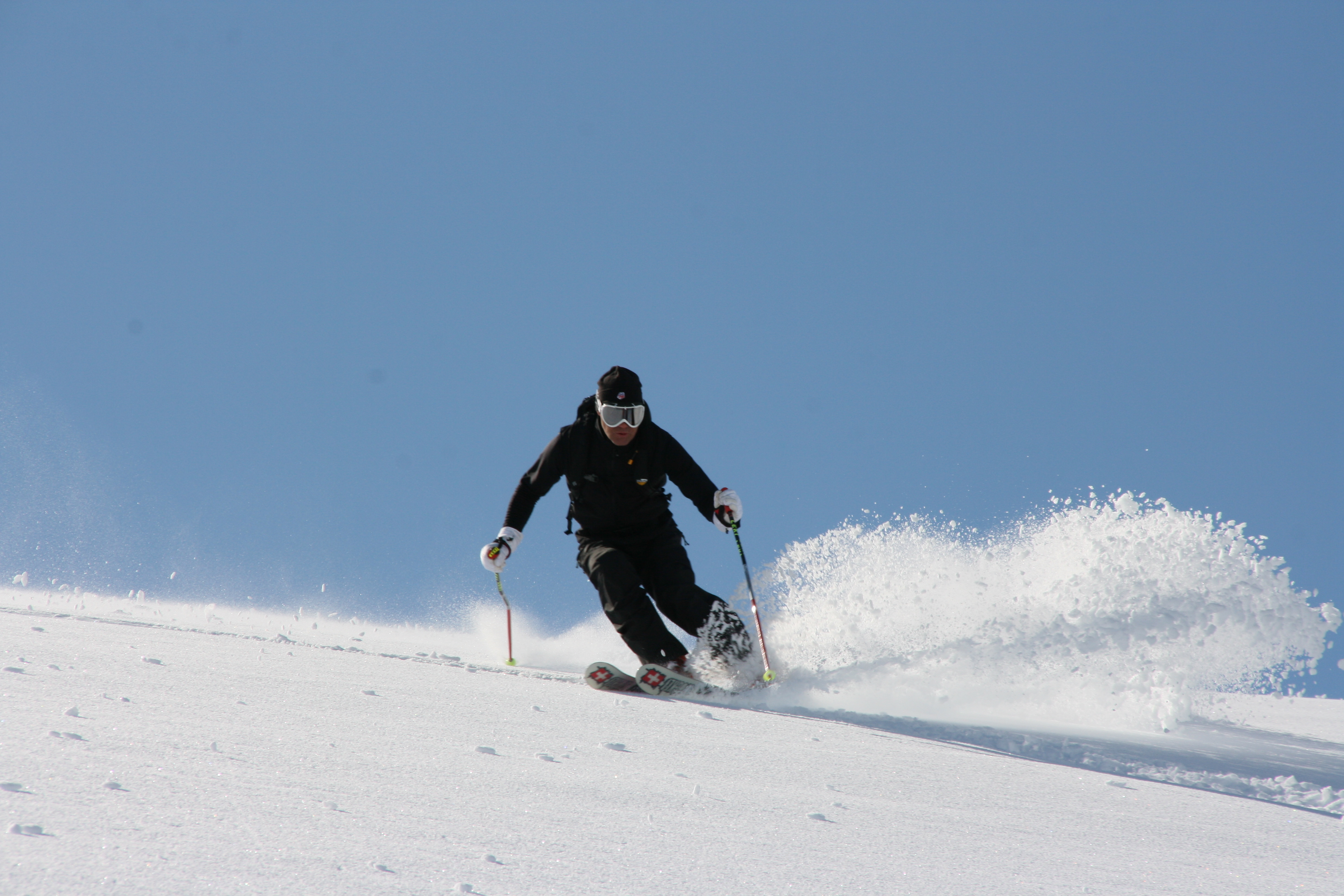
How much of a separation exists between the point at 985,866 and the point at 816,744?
1194 millimetres

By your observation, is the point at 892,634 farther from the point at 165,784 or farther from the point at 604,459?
the point at 165,784

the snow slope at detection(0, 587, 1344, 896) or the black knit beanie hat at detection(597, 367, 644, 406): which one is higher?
the black knit beanie hat at detection(597, 367, 644, 406)

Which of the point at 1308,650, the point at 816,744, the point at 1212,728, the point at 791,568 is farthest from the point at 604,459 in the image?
the point at 1212,728

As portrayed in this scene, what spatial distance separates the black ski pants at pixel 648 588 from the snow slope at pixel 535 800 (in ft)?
2.98

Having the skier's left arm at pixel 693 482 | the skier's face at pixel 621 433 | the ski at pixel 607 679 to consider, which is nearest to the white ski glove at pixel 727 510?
the skier's left arm at pixel 693 482

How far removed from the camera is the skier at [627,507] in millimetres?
5055

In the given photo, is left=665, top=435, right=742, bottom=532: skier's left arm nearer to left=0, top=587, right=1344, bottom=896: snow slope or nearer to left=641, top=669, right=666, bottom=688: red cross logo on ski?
left=641, top=669, right=666, bottom=688: red cross logo on ski

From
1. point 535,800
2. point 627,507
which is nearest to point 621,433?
point 627,507

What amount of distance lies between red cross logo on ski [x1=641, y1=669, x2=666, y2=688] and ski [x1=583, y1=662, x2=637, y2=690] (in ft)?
0.31

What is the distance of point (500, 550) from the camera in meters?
5.31

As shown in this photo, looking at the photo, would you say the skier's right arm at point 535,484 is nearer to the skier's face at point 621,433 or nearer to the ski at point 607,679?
the skier's face at point 621,433

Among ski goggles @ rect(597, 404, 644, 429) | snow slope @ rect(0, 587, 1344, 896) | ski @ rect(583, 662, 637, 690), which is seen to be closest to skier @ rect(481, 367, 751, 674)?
ski goggles @ rect(597, 404, 644, 429)

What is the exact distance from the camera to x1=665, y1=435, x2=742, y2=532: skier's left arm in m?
5.54

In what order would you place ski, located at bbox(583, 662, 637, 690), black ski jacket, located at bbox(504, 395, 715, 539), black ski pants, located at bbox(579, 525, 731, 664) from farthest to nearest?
1. black ski jacket, located at bbox(504, 395, 715, 539)
2. black ski pants, located at bbox(579, 525, 731, 664)
3. ski, located at bbox(583, 662, 637, 690)
